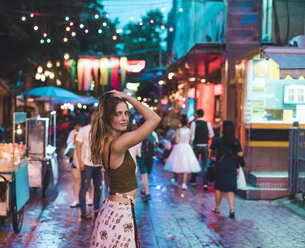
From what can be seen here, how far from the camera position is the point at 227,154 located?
8.72 metres

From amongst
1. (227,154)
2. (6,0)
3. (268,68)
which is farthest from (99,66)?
(227,154)

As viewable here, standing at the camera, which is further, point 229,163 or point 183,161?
point 183,161

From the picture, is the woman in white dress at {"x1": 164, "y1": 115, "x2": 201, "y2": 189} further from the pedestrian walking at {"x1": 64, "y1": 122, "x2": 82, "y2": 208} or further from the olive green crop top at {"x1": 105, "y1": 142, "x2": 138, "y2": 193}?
the olive green crop top at {"x1": 105, "y1": 142, "x2": 138, "y2": 193}

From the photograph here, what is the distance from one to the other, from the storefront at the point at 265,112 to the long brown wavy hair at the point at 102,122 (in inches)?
304

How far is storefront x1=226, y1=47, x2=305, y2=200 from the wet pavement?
1.63 meters

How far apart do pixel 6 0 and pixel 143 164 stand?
12312 mm

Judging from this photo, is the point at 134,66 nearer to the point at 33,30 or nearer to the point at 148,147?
the point at 33,30

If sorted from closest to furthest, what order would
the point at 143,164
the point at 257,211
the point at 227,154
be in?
the point at 227,154 < the point at 257,211 < the point at 143,164

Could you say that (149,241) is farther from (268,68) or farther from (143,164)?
(268,68)

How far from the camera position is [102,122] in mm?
3605

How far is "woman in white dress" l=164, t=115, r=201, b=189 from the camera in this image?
39.0ft

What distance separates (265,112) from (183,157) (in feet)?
8.72

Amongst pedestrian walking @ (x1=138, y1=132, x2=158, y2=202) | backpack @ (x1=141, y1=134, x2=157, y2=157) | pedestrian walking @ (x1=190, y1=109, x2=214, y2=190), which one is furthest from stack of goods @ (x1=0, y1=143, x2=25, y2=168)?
pedestrian walking @ (x1=190, y1=109, x2=214, y2=190)

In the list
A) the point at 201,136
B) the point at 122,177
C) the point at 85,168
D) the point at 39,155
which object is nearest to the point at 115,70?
the point at 201,136
